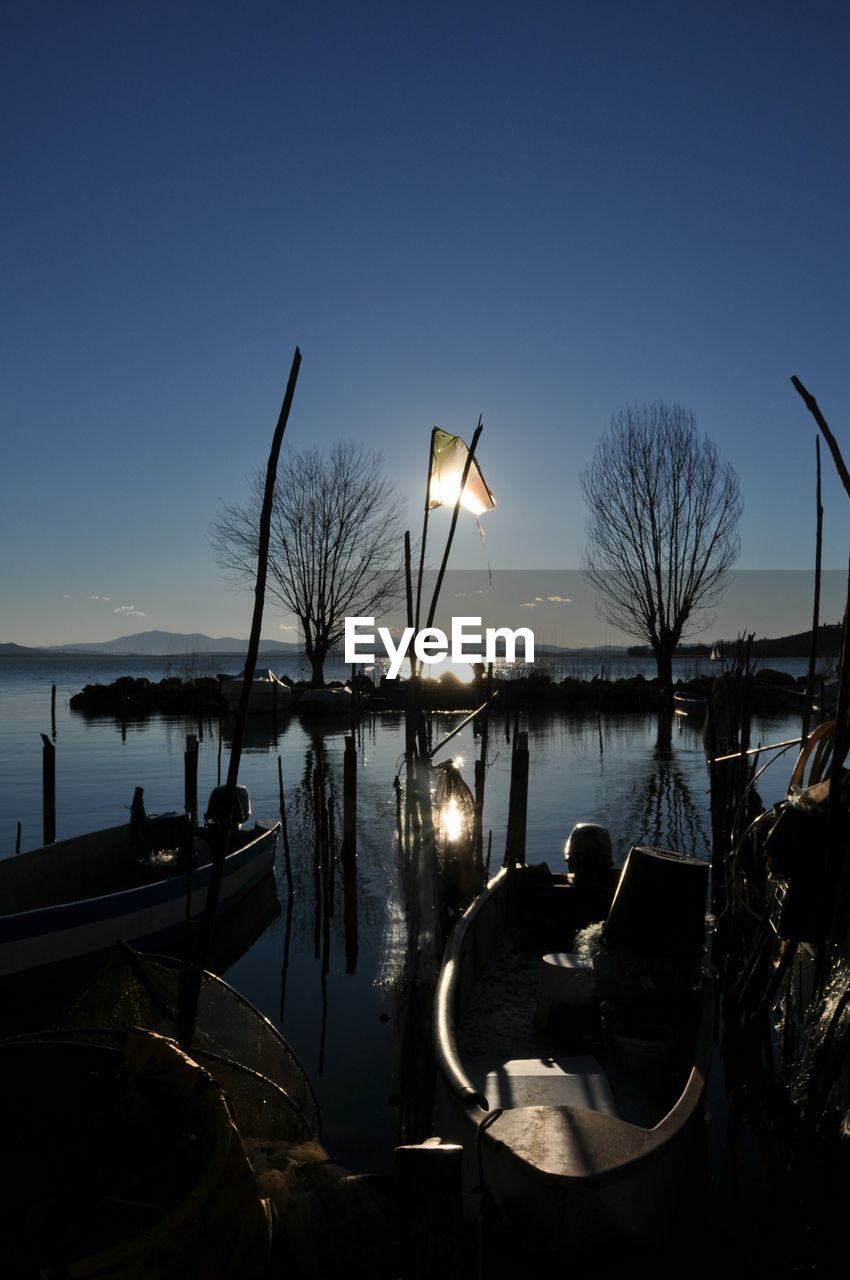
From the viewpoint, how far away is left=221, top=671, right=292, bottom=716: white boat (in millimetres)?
39500

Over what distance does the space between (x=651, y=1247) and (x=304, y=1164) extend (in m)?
1.76

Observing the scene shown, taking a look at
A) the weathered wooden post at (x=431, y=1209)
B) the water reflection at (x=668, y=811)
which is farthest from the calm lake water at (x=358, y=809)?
the weathered wooden post at (x=431, y=1209)

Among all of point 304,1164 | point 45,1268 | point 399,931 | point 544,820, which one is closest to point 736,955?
point 399,931

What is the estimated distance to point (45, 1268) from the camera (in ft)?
10.0

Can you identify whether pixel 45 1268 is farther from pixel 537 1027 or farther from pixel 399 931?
pixel 399 931

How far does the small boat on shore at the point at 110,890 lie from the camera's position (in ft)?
25.6

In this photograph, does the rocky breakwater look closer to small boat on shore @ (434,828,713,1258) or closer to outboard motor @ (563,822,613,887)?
outboard motor @ (563,822,613,887)

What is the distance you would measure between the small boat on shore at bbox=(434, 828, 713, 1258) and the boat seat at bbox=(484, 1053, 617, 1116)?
12mm

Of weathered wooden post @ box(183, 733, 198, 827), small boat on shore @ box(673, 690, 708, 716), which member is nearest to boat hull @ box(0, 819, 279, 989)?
weathered wooden post @ box(183, 733, 198, 827)

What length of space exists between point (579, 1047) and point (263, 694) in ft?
118

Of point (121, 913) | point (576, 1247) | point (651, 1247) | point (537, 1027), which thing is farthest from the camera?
point (121, 913)

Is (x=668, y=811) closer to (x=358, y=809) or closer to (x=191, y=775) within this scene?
(x=358, y=809)

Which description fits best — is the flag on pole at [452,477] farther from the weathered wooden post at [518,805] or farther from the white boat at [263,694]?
the white boat at [263,694]

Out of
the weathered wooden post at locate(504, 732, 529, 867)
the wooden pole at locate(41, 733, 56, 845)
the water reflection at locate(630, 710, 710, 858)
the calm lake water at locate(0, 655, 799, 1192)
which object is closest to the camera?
the calm lake water at locate(0, 655, 799, 1192)
